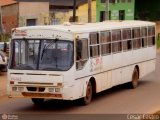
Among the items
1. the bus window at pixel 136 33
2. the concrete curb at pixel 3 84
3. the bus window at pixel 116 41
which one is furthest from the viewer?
the bus window at pixel 136 33

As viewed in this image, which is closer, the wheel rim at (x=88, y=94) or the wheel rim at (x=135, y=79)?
the wheel rim at (x=88, y=94)

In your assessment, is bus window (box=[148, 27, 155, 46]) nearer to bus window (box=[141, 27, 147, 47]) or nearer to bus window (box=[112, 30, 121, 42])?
bus window (box=[141, 27, 147, 47])

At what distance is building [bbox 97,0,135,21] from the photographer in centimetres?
6384

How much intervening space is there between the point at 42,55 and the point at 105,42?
3.50 meters

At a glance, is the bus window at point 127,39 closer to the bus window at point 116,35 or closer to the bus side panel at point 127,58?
the bus side panel at point 127,58

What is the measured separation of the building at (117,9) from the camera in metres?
63.8

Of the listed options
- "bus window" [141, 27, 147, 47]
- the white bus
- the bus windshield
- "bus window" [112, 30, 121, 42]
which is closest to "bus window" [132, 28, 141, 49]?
"bus window" [141, 27, 147, 47]

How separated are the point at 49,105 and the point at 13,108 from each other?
1233 mm

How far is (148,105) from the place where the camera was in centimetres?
1844

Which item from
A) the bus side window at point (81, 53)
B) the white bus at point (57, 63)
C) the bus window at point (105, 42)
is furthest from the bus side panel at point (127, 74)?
the bus side window at point (81, 53)

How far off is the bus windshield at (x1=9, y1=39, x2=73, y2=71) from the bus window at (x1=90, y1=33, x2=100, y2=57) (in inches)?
67.1

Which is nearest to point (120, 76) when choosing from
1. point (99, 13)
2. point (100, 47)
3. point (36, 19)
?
point (100, 47)

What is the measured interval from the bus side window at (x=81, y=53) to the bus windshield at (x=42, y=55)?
350 millimetres

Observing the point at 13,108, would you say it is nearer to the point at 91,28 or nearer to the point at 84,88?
the point at 84,88
